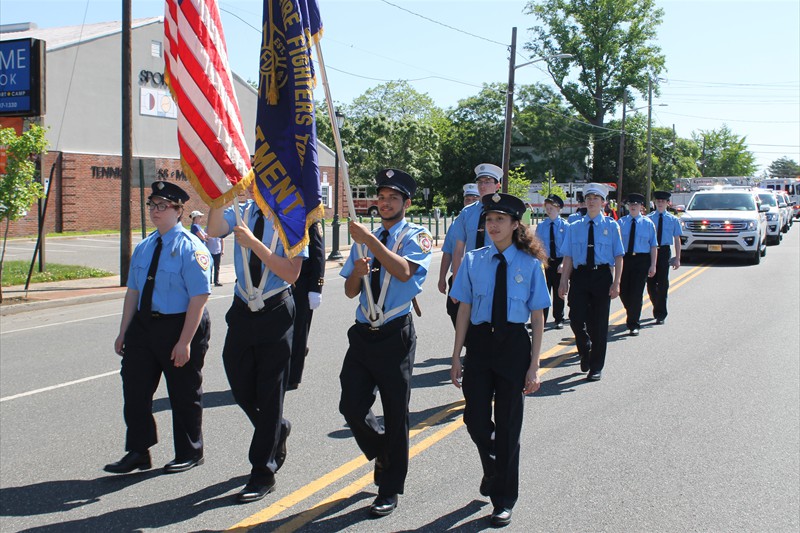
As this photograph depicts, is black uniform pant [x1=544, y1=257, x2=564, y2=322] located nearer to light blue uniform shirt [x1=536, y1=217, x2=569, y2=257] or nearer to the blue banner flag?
light blue uniform shirt [x1=536, y1=217, x2=569, y2=257]

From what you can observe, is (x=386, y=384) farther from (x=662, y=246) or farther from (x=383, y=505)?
(x=662, y=246)

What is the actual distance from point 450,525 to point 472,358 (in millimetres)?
958

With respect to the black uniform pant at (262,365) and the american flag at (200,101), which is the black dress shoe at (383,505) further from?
the american flag at (200,101)

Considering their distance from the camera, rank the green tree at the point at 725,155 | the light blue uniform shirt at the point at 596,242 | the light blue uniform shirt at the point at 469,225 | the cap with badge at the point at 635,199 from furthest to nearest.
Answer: the green tree at the point at 725,155 < the cap with badge at the point at 635,199 < the light blue uniform shirt at the point at 596,242 < the light blue uniform shirt at the point at 469,225

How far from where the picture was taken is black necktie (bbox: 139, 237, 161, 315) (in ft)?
16.5

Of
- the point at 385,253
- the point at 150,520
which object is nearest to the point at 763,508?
the point at 385,253

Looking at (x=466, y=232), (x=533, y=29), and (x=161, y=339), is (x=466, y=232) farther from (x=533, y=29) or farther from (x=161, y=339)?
(x=533, y=29)

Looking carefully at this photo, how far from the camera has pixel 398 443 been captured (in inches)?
181

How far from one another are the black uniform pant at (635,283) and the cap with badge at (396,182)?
23.0 ft

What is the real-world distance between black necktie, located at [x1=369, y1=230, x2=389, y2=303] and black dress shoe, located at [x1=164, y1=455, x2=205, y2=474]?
1.82m

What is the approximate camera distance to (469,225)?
7.28 metres

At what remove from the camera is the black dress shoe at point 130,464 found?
5184 mm

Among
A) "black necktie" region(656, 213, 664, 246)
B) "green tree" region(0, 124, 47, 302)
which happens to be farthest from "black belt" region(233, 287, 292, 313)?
"green tree" region(0, 124, 47, 302)

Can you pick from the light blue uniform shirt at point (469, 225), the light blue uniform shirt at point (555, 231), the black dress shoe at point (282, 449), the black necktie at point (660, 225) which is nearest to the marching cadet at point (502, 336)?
the black dress shoe at point (282, 449)
